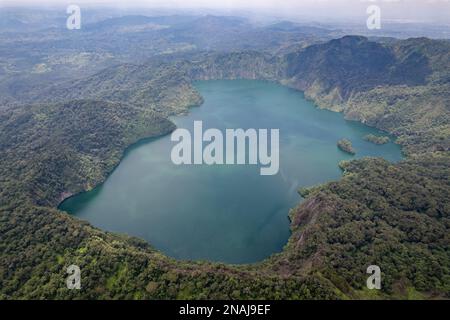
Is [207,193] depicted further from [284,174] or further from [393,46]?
[393,46]

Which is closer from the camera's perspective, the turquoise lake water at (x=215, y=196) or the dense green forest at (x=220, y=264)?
the dense green forest at (x=220, y=264)

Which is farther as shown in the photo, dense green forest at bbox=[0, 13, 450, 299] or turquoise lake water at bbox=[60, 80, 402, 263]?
turquoise lake water at bbox=[60, 80, 402, 263]

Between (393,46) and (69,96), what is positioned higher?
(393,46)

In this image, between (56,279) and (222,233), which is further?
(222,233)

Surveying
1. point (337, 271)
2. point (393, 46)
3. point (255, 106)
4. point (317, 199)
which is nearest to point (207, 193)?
point (317, 199)
